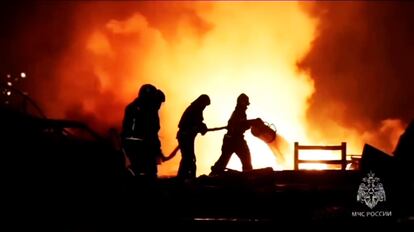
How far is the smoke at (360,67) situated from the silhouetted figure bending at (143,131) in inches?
751

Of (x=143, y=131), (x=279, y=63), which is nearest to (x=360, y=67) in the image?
(x=279, y=63)

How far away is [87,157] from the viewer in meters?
9.00

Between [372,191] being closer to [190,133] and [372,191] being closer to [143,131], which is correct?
[143,131]

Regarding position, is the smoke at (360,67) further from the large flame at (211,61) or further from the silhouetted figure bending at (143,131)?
the silhouetted figure bending at (143,131)

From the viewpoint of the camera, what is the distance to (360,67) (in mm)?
31922

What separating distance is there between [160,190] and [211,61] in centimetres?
2217

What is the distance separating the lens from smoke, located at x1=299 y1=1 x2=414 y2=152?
31.0 meters

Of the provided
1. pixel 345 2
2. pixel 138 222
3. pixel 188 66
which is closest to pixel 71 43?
pixel 188 66

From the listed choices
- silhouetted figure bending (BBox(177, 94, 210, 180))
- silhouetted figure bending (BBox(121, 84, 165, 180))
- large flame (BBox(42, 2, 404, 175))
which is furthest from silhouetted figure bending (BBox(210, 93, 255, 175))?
large flame (BBox(42, 2, 404, 175))

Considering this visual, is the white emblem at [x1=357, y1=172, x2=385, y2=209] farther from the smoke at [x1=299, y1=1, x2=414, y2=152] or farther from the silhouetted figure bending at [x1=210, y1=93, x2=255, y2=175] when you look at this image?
the smoke at [x1=299, y1=1, x2=414, y2=152]

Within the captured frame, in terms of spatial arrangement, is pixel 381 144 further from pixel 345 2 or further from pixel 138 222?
pixel 138 222

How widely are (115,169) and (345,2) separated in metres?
24.0

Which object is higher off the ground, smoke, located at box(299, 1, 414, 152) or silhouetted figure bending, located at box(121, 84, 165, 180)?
smoke, located at box(299, 1, 414, 152)

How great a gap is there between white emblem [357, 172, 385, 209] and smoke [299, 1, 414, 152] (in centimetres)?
2009
